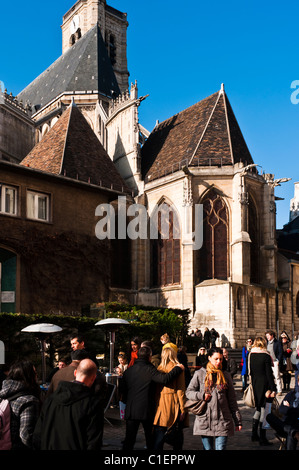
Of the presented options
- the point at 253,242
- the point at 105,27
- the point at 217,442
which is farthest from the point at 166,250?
the point at 105,27

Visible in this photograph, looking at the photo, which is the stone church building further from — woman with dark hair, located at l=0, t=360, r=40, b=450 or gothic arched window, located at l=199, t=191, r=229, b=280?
woman with dark hair, located at l=0, t=360, r=40, b=450

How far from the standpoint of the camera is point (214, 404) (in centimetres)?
586

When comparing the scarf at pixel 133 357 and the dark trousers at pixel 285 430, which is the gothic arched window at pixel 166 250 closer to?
the scarf at pixel 133 357

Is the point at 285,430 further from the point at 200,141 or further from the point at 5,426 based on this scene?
the point at 200,141

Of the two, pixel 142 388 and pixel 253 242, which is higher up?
pixel 253 242

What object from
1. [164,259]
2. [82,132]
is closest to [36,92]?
[82,132]

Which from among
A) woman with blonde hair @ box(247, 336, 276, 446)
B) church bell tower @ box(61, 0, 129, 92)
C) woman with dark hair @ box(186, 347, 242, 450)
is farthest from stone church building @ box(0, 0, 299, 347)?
A: church bell tower @ box(61, 0, 129, 92)

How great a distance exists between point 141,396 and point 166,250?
1004 inches

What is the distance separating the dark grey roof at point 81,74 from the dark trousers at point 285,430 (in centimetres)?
4166

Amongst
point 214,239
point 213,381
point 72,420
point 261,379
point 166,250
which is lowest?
point 261,379

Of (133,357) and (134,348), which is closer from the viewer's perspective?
(134,348)

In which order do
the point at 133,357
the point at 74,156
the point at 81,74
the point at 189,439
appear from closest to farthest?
the point at 189,439 → the point at 133,357 → the point at 74,156 → the point at 81,74

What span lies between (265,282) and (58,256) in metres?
14.3

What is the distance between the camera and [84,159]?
93.5 ft
